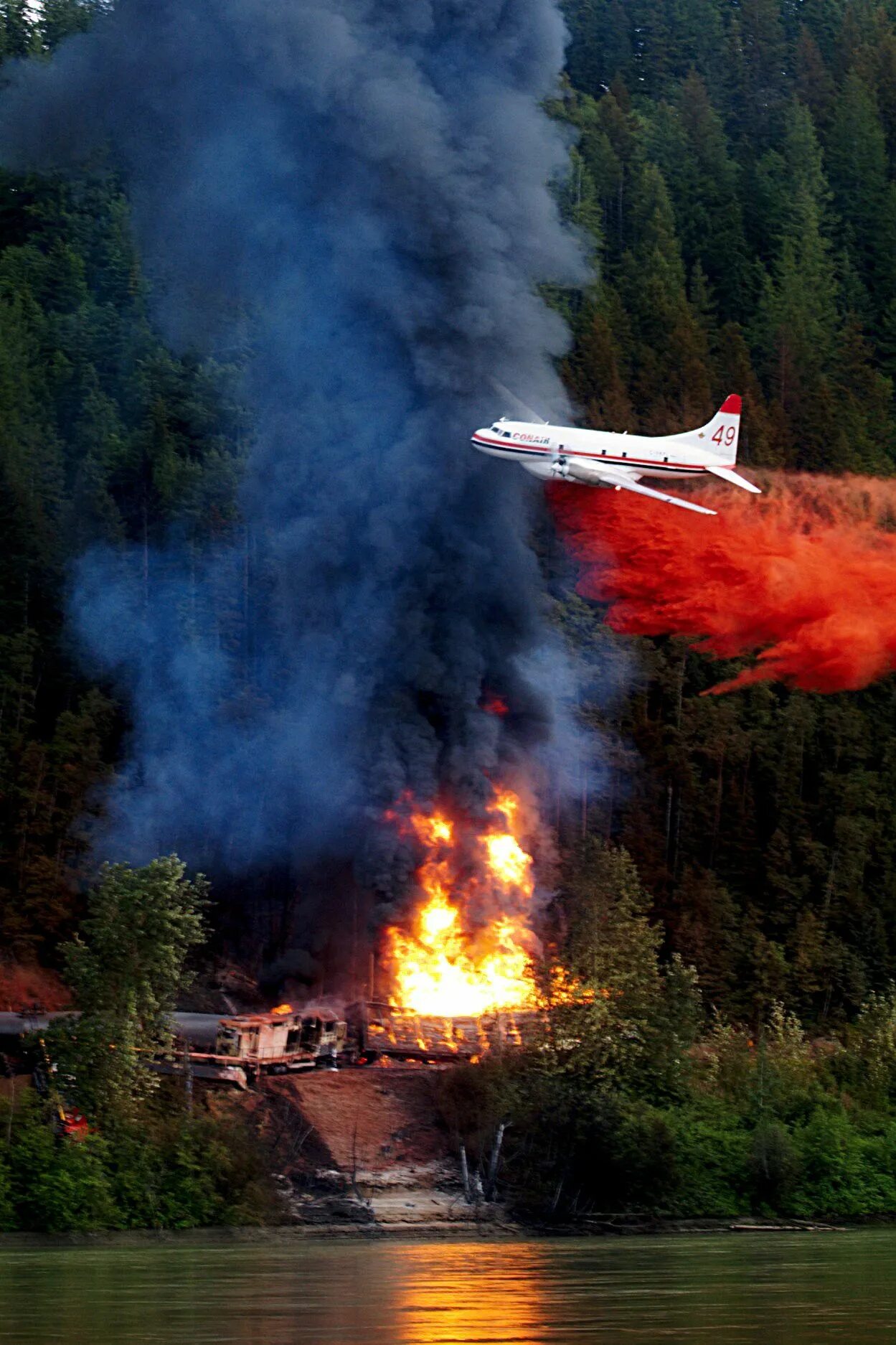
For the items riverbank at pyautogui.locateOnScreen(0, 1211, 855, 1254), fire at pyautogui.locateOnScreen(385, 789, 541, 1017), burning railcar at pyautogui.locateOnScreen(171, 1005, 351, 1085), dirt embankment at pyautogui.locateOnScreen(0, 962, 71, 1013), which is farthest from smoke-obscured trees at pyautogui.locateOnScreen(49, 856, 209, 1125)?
dirt embankment at pyautogui.locateOnScreen(0, 962, 71, 1013)

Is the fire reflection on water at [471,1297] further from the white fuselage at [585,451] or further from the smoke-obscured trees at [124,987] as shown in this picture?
the white fuselage at [585,451]

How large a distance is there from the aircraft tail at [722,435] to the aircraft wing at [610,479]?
244cm

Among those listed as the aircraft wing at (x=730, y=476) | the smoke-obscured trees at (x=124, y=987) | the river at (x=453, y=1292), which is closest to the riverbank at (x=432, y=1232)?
the river at (x=453, y=1292)

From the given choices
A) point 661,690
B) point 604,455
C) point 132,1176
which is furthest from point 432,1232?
point 661,690

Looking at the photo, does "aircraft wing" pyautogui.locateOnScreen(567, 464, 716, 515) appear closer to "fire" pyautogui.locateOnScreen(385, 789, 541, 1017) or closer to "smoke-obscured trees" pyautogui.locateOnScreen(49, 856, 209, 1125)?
"fire" pyautogui.locateOnScreen(385, 789, 541, 1017)

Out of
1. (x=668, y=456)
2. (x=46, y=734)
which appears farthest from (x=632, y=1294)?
(x=46, y=734)

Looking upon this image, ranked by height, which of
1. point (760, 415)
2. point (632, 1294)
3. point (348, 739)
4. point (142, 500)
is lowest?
point (632, 1294)

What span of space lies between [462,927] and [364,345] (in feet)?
68.9

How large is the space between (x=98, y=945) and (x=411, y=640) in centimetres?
1654

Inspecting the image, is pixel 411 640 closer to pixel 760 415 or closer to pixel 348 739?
pixel 348 739

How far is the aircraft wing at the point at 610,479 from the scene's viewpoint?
87188 millimetres

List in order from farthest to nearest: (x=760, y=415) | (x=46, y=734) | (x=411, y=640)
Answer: (x=760, y=415) → (x=46, y=734) → (x=411, y=640)

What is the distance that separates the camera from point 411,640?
281ft

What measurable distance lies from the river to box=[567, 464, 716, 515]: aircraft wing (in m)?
28.1
